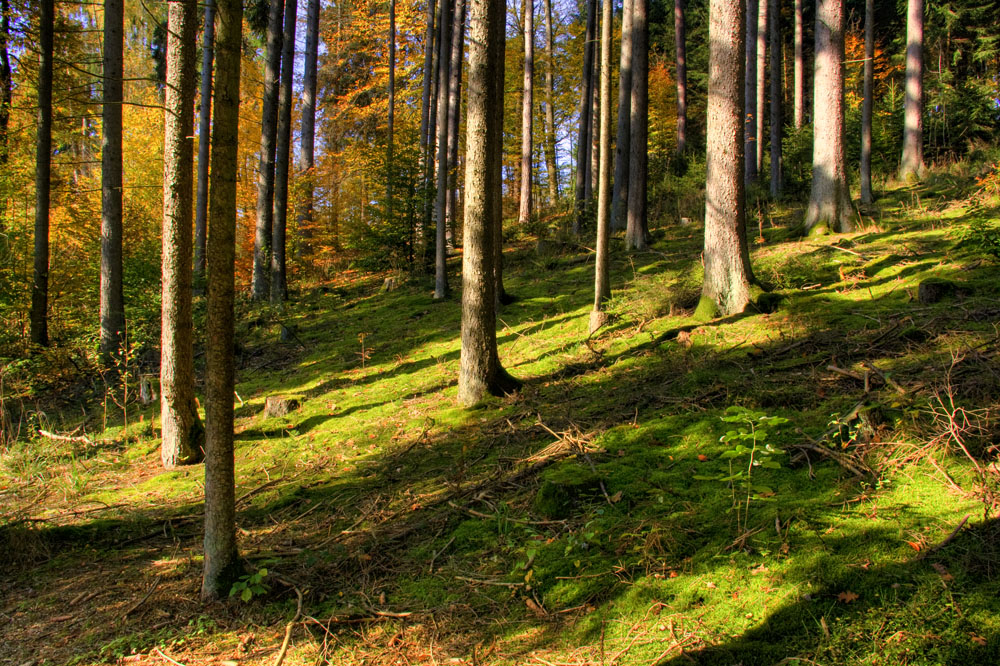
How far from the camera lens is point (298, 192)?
1914 cm

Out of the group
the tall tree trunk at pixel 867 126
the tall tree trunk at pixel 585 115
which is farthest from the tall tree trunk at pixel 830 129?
the tall tree trunk at pixel 585 115

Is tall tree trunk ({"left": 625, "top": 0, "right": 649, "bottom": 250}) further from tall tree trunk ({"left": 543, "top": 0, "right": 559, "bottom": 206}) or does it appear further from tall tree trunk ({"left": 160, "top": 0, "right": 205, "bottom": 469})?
tall tree trunk ({"left": 543, "top": 0, "right": 559, "bottom": 206})

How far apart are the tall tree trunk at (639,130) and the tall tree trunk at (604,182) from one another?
502 centimetres

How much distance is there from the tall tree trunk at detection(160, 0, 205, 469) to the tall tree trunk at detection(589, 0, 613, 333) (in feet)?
17.7

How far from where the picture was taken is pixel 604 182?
337 inches

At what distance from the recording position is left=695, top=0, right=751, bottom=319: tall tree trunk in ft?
26.6

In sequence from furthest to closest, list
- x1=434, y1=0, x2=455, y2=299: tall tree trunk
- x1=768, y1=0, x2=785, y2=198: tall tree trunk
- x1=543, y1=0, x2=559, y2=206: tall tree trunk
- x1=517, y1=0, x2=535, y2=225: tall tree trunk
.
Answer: x1=543, y1=0, x2=559, y2=206: tall tree trunk
x1=517, y1=0, x2=535, y2=225: tall tree trunk
x1=768, y1=0, x2=785, y2=198: tall tree trunk
x1=434, y1=0, x2=455, y2=299: tall tree trunk

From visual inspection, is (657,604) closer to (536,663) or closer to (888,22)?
(536,663)

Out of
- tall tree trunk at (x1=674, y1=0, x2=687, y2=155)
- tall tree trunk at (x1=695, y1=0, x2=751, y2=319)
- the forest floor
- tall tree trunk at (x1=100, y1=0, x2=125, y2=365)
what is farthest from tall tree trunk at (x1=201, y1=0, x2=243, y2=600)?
tall tree trunk at (x1=674, y1=0, x2=687, y2=155)

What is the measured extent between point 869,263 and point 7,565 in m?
11.1

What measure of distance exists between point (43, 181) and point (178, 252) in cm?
806

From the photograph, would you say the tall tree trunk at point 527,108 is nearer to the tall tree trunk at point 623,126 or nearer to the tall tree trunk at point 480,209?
the tall tree trunk at point 623,126

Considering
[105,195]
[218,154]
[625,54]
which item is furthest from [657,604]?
[625,54]

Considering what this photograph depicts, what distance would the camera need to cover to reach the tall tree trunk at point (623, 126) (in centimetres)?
1433
